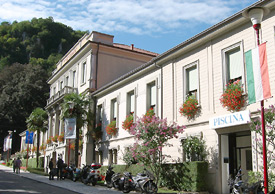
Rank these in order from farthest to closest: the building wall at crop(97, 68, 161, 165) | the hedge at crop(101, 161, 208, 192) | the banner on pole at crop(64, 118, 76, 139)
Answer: the banner on pole at crop(64, 118, 76, 139), the building wall at crop(97, 68, 161, 165), the hedge at crop(101, 161, 208, 192)

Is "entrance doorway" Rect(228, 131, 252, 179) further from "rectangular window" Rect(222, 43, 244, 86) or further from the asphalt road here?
the asphalt road

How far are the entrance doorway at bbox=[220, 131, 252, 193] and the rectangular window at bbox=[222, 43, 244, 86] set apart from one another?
2.42 meters

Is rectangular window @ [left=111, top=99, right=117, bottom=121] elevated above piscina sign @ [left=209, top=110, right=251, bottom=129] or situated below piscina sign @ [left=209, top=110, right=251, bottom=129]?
above

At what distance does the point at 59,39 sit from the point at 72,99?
231ft

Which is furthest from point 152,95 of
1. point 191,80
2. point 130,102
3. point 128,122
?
point 191,80

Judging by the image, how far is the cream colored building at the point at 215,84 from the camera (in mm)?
13295

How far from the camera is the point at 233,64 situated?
47.6 feet

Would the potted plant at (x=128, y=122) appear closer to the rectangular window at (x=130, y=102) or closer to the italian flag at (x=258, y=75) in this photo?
the rectangular window at (x=130, y=102)

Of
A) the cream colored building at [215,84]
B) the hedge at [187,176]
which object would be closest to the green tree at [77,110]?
the cream colored building at [215,84]

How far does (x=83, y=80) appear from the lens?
31391 millimetres

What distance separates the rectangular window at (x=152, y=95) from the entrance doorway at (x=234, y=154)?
249 inches

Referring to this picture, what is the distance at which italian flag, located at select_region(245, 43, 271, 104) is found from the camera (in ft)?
28.9

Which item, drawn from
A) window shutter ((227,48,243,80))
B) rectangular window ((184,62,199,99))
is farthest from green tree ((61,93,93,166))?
window shutter ((227,48,243,80))

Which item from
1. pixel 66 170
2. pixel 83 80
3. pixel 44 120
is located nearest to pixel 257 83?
pixel 66 170
